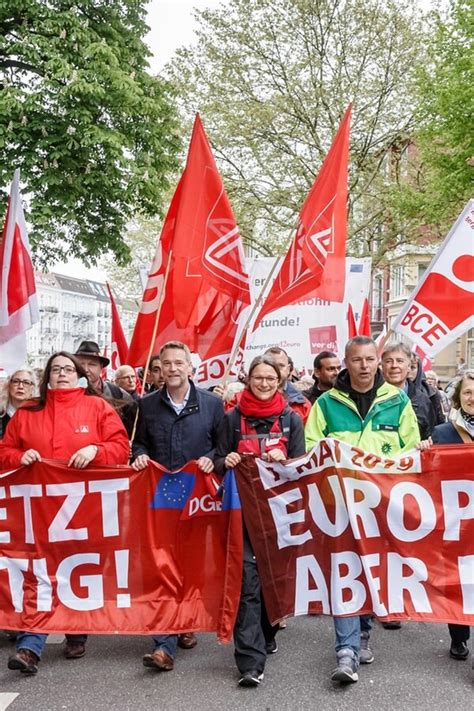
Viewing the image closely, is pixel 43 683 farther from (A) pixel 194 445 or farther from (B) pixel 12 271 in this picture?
(B) pixel 12 271

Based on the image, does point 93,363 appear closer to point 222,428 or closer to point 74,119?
point 222,428

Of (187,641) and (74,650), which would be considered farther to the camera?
(187,641)

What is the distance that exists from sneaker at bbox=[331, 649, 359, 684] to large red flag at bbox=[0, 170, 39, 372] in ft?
12.1

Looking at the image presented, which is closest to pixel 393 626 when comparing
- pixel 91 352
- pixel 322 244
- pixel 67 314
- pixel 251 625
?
pixel 251 625

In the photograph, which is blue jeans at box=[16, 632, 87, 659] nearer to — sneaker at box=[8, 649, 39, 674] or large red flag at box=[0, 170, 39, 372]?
sneaker at box=[8, 649, 39, 674]

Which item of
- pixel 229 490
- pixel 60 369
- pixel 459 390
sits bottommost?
pixel 229 490

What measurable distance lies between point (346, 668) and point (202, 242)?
11.2ft

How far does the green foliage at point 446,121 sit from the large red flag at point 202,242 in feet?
50.9

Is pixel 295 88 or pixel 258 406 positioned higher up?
pixel 295 88

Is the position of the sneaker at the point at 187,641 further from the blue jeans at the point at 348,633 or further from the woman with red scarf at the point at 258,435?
the blue jeans at the point at 348,633

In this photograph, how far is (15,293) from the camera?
732 cm

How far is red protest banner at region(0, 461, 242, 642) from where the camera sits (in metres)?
5.06

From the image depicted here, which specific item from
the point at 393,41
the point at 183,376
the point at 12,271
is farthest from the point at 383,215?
the point at 183,376

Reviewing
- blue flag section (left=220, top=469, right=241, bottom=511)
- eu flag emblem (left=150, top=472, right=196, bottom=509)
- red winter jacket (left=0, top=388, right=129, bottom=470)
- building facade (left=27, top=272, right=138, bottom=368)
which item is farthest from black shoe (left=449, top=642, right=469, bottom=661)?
building facade (left=27, top=272, right=138, bottom=368)
